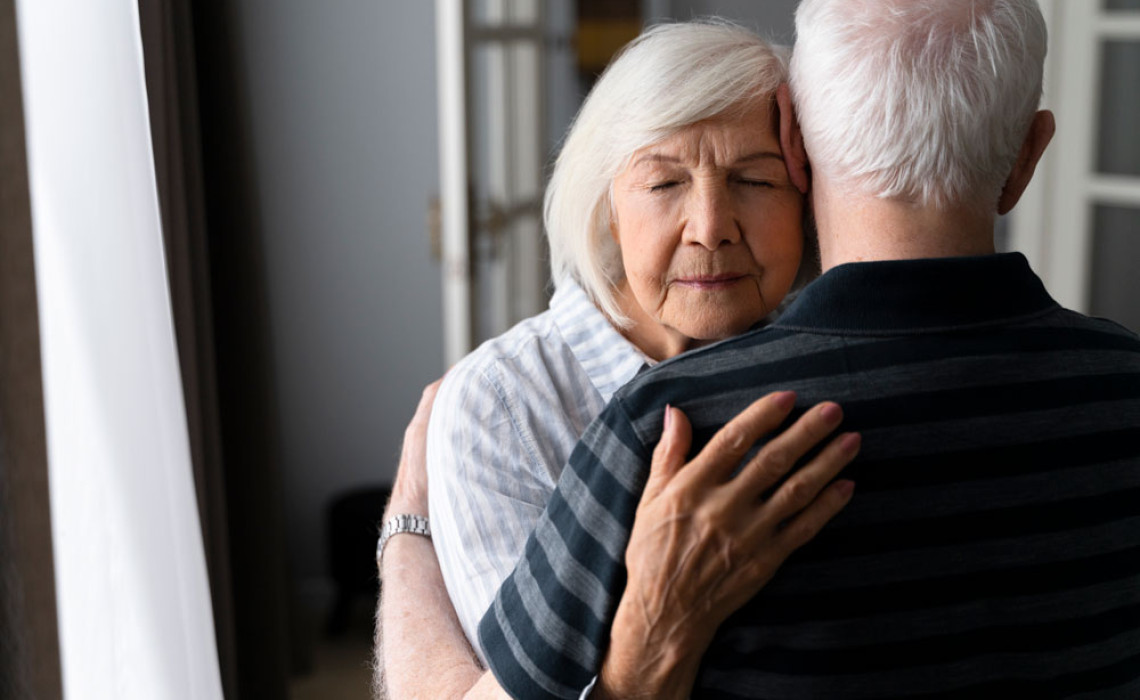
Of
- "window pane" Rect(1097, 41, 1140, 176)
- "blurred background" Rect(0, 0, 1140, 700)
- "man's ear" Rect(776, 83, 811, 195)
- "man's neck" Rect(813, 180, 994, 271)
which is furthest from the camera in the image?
"window pane" Rect(1097, 41, 1140, 176)

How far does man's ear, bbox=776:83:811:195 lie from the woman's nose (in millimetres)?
93

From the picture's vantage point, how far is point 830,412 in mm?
854

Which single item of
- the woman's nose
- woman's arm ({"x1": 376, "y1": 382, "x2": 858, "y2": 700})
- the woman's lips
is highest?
the woman's nose

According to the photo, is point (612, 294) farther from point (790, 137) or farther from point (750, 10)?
point (750, 10)

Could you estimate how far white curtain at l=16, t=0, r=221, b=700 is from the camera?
1.59m

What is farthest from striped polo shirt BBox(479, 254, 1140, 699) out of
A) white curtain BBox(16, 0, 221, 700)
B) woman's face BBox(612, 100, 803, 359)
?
white curtain BBox(16, 0, 221, 700)

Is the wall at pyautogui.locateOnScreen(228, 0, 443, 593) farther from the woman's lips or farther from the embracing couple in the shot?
the embracing couple

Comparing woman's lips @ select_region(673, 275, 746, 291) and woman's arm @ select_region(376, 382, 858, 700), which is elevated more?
woman's lips @ select_region(673, 275, 746, 291)

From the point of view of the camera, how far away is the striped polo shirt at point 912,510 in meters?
0.88

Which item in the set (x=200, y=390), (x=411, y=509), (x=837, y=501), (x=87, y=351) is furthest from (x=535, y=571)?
(x=200, y=390)

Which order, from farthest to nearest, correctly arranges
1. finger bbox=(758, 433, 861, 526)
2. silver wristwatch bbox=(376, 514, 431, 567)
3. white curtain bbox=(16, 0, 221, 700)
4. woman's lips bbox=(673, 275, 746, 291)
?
white curtain bbox=(16, 0, 221, 700) < silver wristwatch bbox=(376, 514, 431, 567) < woman's lips bbox=(673, 275, 746, 291) < finger bbox=(758, 433, 861, 526)

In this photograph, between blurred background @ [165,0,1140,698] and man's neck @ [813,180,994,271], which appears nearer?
man's neck @ [813,180,994,271]

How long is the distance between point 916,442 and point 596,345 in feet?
1.76

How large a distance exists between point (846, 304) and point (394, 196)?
120 inches
